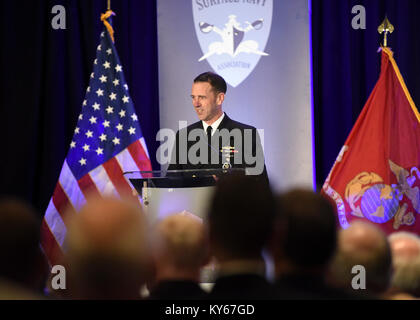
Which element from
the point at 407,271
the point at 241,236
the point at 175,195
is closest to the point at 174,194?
the point at 175,195

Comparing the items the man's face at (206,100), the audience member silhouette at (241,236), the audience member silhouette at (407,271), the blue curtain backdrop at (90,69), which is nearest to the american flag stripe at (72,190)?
the blue curtain backdrop at (90,69)

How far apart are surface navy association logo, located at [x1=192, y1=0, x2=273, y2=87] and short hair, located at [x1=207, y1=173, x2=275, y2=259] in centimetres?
389

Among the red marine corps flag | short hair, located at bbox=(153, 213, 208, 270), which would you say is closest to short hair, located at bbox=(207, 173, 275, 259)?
short hair, located at bbox=(153, 213, 208, 270)

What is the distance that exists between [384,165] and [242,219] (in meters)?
3.27

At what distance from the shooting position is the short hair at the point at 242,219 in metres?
1.41

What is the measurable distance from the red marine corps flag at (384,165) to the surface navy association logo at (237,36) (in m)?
1.21

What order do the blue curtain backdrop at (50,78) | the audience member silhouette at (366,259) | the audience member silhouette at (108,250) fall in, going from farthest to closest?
the blue curtain backdrop at (50,78) < the audience member silhouette at (366,259) < the audience member silhouette at (108,250)

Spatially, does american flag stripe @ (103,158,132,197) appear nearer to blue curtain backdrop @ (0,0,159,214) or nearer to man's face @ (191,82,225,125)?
blue curtain backdrop @ (0,0,159,214)

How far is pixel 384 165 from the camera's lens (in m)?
4.39

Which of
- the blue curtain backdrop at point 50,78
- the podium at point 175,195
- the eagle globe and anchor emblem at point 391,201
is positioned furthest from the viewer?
the blue curtain backdrop at point 50,78

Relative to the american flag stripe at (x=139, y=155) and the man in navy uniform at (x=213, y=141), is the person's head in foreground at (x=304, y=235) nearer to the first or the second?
the man in navy uniform at (x=213, y=141)

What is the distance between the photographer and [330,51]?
5.24 m

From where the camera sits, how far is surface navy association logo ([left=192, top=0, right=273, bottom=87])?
5.22 metres

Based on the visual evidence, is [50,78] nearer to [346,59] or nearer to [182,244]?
[346,59]
